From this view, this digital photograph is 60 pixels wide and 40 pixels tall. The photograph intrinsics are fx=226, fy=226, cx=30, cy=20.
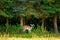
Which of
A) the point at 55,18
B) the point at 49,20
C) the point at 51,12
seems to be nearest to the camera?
the point at 51,12

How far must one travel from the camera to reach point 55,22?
22.6 meters

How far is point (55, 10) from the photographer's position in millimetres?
20219

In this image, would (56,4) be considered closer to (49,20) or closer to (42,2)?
(42,2)

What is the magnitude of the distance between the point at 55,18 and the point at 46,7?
250 centimetres

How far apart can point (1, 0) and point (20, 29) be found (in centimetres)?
357

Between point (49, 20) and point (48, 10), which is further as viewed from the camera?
point (49, 20)

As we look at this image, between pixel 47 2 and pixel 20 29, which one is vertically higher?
pixel 47 2

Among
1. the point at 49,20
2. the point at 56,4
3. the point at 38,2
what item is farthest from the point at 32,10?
the point at 49,20

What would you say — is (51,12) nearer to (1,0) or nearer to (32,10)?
(32,10)

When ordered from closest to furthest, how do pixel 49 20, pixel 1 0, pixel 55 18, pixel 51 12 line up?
pixel 1 0 → pixel 51 12 → pixel 55 18 → pixel 49 20

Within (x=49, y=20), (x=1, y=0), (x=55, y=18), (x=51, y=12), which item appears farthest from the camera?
(x=49, y=20)

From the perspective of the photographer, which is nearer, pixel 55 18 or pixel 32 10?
pixel 32 10

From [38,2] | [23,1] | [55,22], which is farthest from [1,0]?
[55,22]

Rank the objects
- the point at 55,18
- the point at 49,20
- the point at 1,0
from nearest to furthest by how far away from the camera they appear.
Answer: the point at 1,0 < the point at 55,18 < the point at 49,20
